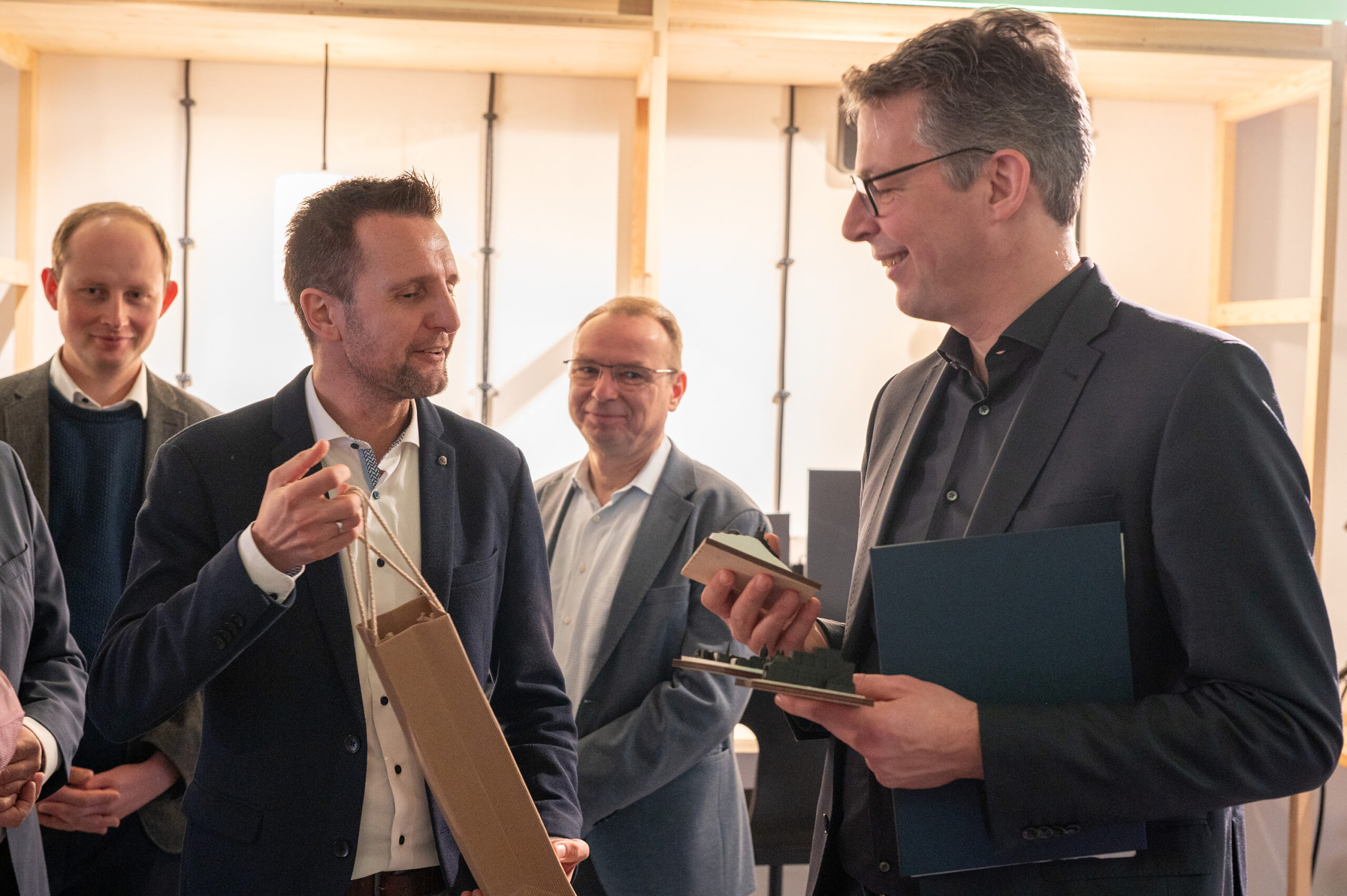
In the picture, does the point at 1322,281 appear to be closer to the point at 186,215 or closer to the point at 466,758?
the point at 466,758

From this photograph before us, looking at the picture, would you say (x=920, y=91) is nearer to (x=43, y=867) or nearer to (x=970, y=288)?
(x=970, y=288)

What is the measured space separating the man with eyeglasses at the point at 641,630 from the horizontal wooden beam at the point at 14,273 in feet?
6.59

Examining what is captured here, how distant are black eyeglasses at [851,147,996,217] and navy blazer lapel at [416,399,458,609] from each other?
2.14ft

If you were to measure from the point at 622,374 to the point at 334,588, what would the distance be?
4.10 ft

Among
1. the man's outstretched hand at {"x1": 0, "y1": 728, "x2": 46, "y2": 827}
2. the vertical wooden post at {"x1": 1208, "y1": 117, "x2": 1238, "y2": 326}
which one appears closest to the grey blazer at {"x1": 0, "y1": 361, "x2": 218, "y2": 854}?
the man's outstretched hand at {"x1": 0, "y1": 728, "x2": 46, "y2": 827}

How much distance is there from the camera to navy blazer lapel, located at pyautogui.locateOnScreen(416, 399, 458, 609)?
1357 mm

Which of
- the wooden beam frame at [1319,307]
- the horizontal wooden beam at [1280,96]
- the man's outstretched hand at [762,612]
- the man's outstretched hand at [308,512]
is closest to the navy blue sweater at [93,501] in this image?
the man's outstretched hand at [308,512]

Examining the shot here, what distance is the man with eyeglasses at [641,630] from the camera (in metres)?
2.10

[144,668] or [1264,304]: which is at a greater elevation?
[1264,304]

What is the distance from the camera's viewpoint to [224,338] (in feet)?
12.1

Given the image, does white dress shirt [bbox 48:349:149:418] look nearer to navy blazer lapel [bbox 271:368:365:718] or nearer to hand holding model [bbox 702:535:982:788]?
navy blazer lapel [bbox 271:368:365:718]

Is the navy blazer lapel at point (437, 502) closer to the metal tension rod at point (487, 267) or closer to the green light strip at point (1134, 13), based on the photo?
the green light strip at point (1134, 13)

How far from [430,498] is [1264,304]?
3.00 meters

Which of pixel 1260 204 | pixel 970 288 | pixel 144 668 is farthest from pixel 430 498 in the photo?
pixel 1260 204
